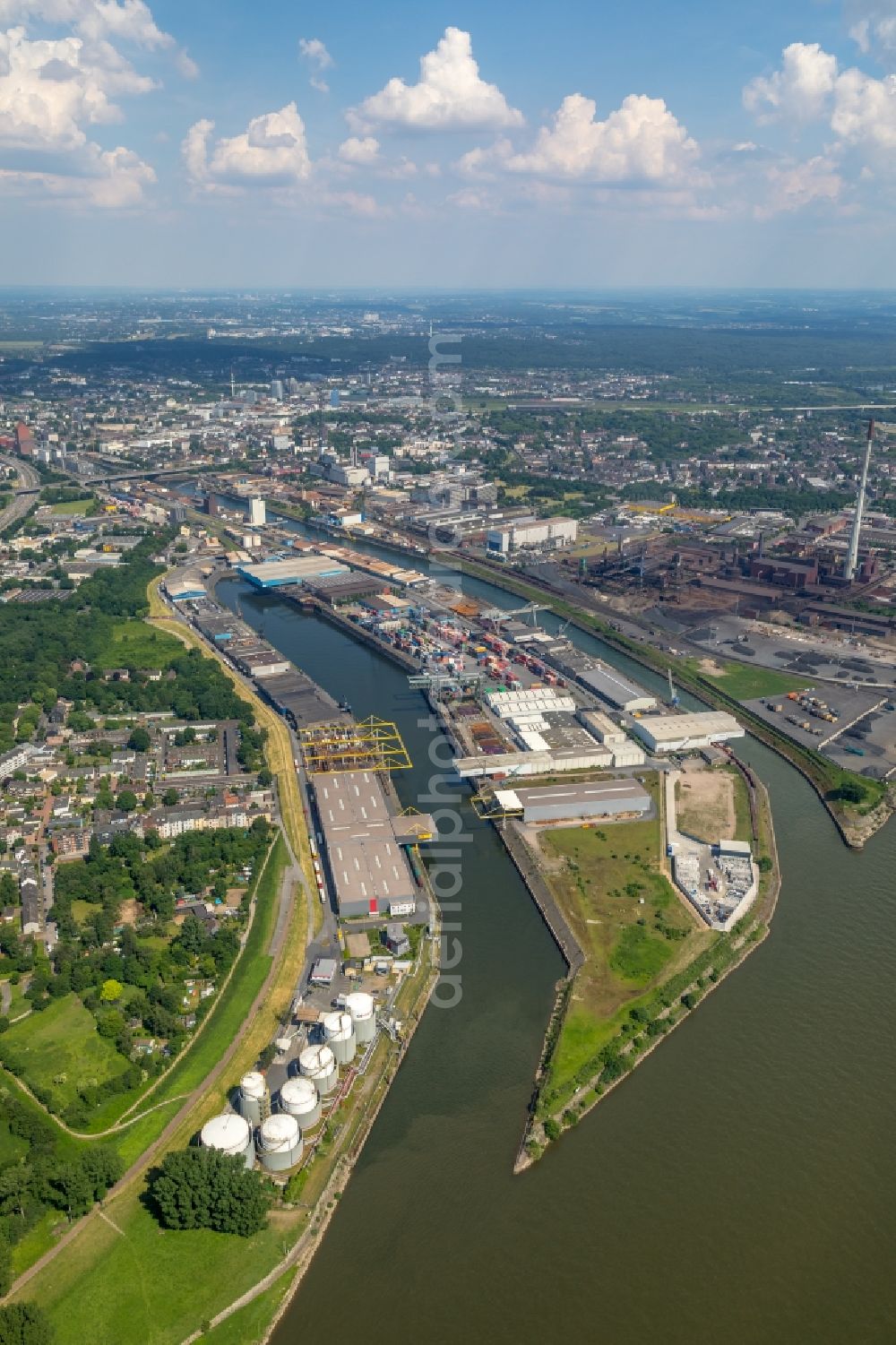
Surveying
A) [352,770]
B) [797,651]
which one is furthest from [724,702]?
[352,770]

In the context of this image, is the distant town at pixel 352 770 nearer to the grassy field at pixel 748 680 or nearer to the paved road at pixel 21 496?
the grassy field at pixel 748 680

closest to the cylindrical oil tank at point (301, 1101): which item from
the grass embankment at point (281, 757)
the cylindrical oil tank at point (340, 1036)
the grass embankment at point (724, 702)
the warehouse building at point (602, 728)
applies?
the cylindrical oil tank at point (340, 1036)

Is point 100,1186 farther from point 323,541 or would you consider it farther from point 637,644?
point 323,541

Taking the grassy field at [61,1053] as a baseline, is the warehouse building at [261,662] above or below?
above

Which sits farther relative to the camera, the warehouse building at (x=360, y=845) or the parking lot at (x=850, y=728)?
the parking lot at (x=850, y=728)

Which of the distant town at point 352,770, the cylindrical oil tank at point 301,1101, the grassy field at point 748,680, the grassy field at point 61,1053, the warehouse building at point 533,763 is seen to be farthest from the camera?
the grassy field at point 748,680

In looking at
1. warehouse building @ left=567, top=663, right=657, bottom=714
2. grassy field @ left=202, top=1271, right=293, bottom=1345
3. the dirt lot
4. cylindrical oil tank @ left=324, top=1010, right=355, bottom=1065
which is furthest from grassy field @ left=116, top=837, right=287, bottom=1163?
warehouse building @ left=567, top=663, right=657, bottom=714

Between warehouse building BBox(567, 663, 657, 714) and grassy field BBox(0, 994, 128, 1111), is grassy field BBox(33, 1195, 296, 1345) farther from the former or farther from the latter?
warehouse building BBox(567, 663, 657, 714)

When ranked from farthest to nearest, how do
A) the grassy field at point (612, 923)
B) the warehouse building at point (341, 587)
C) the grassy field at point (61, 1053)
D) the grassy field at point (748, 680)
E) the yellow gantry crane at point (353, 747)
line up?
the warehouse building at point (341, 587) → the grassy field at point (748, 680) → the yellow gantry crane at point (353, 747) → the grassy field at point (612, 923) → the grassy field at point (61, 1053)

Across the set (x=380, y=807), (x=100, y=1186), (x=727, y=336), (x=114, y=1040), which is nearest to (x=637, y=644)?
(x=380, y=807)
